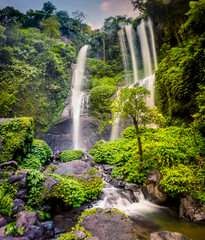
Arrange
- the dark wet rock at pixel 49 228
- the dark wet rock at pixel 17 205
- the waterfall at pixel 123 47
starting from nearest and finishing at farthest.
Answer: the dark wet rock at pixel 49 228 < the dark wet rock at pixel 17 205 < the waterfall at pixel 123 47

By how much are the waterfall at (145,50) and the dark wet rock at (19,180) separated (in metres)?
18.6

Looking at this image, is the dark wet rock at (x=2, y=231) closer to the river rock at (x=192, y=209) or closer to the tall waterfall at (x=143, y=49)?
the river rock at (x=192, y=209)

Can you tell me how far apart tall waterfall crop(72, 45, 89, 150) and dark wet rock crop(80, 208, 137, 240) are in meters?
11.9

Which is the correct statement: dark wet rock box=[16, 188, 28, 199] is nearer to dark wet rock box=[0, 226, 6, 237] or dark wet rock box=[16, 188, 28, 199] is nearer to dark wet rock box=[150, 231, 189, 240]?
dark wet rock box=[0, 226, 6, 237]

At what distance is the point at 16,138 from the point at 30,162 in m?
1.63

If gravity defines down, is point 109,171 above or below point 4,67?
below

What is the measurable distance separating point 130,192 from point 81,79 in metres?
17.7

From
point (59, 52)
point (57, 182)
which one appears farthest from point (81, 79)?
point (57, 182)

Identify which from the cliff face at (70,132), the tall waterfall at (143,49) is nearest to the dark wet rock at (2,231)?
the cliff face at (70,132)

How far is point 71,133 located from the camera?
16.4 metres

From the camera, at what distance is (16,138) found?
7.62 metres

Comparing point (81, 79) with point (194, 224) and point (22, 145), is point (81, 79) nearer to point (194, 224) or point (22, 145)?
point (22, 145)

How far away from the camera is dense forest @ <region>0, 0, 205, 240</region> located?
4.70 metres

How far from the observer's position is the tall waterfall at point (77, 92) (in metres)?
16.3
